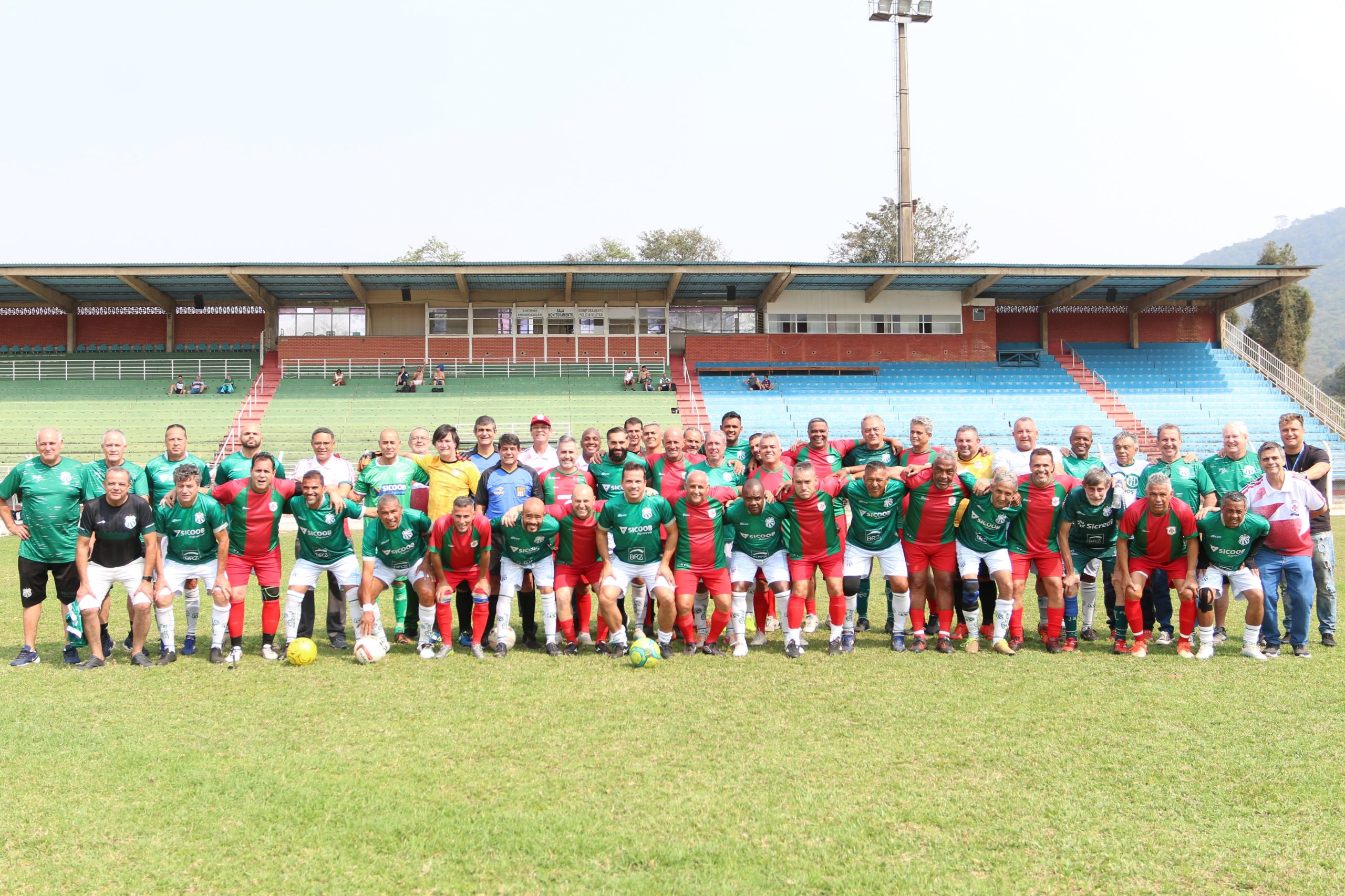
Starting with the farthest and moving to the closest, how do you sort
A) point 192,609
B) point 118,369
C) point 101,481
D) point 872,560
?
point 118,369, point 872,560, point 192,609, point 101,481

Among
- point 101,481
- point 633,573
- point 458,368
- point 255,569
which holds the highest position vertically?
point 458,368

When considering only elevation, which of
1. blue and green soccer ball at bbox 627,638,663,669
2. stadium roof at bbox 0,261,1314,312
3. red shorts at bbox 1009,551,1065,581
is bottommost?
blue and green soccer ball at bbox 627,638,663,669

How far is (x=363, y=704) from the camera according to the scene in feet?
20.1

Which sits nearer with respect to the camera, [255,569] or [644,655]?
[644,655]

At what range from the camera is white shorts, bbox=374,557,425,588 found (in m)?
7.75

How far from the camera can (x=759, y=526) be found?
26.1 feet

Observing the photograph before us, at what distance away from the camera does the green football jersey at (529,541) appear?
7.80 meters

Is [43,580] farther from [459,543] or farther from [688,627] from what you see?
[688,627]

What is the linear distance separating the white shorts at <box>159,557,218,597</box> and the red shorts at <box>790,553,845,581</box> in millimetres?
5225

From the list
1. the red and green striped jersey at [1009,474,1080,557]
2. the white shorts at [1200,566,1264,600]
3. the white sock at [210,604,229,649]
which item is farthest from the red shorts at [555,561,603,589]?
the white shorts at [1200,566,1264,600]

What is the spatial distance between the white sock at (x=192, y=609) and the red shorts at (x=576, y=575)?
10.8 ft

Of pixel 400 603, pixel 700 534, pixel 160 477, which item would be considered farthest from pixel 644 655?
pixel 160 477

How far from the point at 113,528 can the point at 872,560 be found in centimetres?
678

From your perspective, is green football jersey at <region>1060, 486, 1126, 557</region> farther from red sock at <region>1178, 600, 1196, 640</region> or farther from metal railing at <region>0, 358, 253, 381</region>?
metal railing at <region>0, 358, 253, 381</region>
